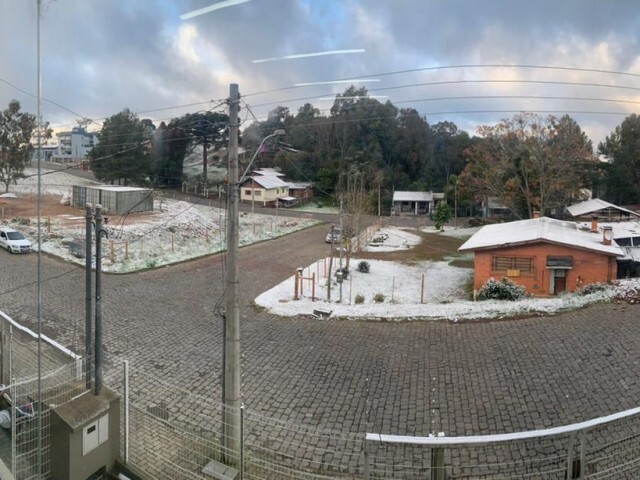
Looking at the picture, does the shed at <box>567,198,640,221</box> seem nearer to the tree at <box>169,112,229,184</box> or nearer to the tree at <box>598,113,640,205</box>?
the tree at <box>598,113,640,205</box>

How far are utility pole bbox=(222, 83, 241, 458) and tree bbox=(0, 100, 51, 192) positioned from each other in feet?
54.8

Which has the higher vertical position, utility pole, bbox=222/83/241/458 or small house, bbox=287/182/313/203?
small house, bbox=287/182/313/203

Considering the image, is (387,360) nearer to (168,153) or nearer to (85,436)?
(85,436)

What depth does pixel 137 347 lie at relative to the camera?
26.9 ft

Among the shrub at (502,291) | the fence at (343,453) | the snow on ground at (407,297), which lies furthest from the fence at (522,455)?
the shrub at (502,291)

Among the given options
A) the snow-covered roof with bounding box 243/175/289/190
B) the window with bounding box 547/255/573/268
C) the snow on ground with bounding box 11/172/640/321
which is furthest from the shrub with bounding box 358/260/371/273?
the snow-covered roof with bounding box 243/175/289/190

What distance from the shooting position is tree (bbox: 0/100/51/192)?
61.0 ft

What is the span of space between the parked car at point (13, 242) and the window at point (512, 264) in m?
15.5

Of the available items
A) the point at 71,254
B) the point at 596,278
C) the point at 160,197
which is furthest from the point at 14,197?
the point at 596,278

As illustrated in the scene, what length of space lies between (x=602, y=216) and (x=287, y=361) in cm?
2945

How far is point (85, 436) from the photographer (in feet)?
13.3

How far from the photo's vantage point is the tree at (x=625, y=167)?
3697 centimetres

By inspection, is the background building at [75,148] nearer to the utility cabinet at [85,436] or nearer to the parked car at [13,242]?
the parked car at [13,242]

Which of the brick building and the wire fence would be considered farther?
the brick building
